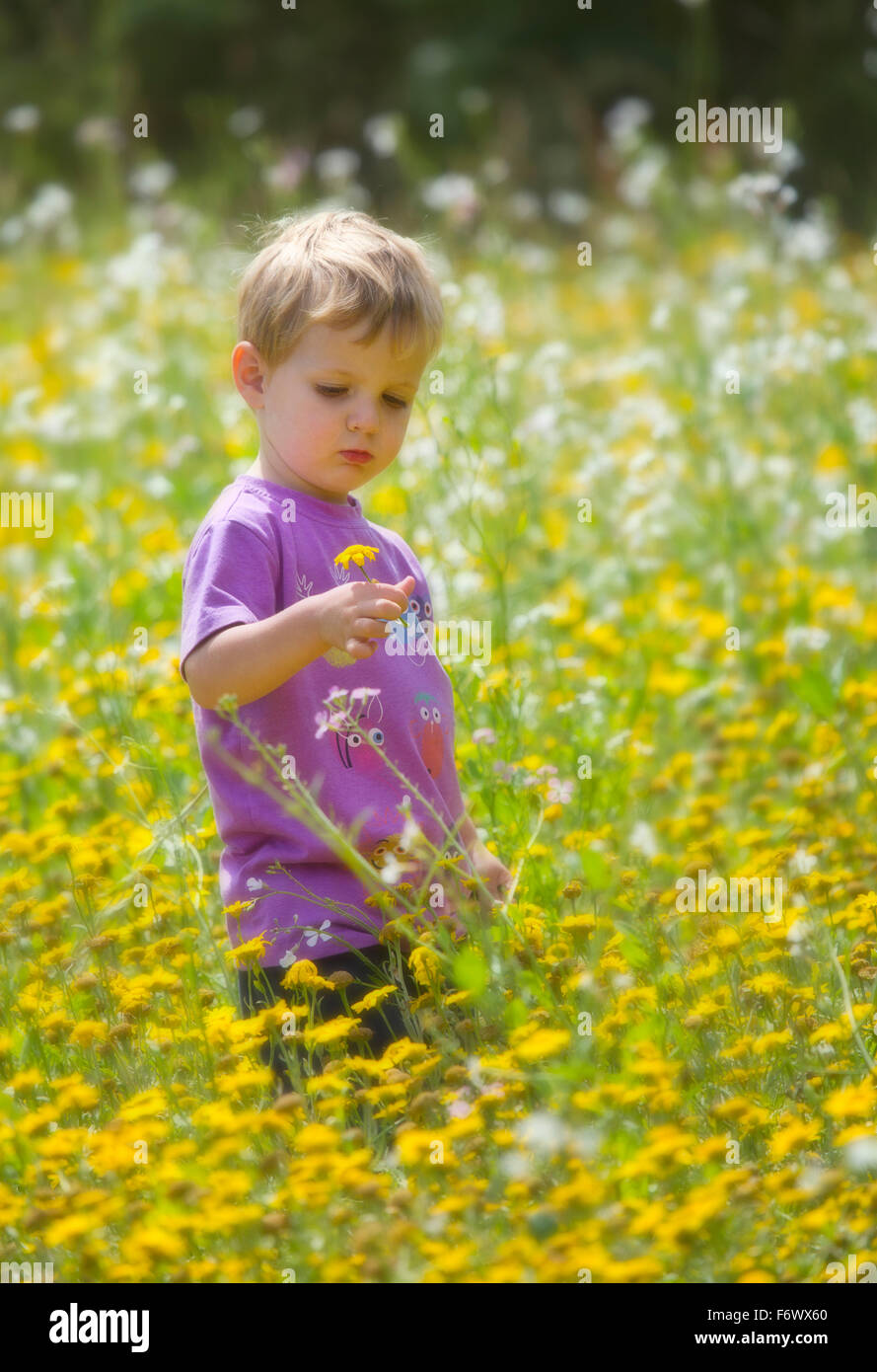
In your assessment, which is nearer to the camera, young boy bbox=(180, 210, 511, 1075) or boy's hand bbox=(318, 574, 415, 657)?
boy's hand bbox=(318, 574, 415, 657)

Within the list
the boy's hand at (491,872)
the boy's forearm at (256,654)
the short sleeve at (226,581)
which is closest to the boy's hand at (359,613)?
the boy's forearm at (256,654)

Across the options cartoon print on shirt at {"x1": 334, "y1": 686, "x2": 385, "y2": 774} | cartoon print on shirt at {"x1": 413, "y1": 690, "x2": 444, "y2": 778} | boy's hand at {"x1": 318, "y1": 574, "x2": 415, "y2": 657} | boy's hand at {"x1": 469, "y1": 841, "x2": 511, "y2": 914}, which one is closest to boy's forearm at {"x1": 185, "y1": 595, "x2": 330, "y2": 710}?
boy's hand at {"x1": 318, "y1": 574, "x2": 415, "y2": 657}

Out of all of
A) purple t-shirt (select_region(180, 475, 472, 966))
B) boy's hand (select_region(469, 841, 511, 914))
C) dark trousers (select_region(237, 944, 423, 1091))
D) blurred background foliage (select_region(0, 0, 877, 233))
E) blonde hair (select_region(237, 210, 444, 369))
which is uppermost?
blurred background foliage (select_region(0, 0, 877, 233))

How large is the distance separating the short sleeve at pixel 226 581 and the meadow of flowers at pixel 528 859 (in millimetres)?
303

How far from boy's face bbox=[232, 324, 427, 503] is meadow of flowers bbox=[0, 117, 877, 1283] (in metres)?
0.49

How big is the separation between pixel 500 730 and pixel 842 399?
74.4 inches

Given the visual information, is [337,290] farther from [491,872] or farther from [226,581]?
[491,872]

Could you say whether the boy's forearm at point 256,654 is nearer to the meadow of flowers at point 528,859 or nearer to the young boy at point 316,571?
the young boy at point 316,571

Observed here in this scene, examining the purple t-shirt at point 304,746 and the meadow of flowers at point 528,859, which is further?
the purple t-shirt at point 304,746

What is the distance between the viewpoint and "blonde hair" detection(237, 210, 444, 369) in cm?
218

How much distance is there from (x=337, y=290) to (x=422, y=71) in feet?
38.6

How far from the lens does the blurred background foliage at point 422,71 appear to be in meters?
11.6

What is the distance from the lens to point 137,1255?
5.16 ft

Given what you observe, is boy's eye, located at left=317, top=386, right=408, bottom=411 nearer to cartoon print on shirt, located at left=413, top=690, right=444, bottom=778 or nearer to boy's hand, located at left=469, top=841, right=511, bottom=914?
cartoon print on shirt, located at left=413, top=690, right=444, bottom=778
